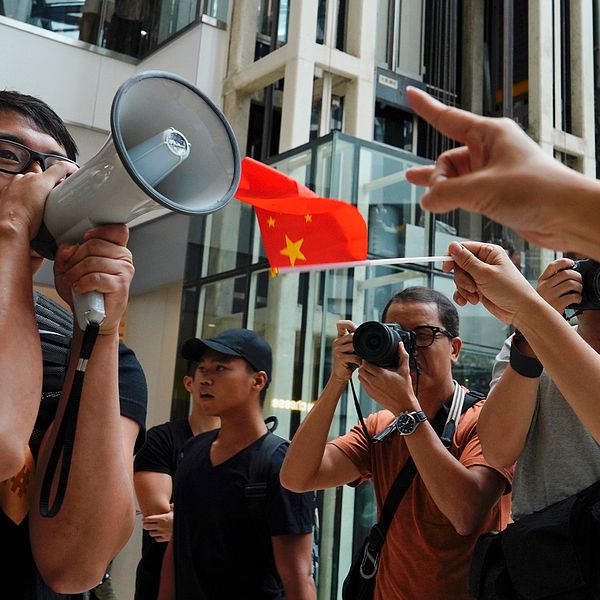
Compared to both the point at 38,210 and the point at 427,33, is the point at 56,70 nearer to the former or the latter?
the point at 427,33

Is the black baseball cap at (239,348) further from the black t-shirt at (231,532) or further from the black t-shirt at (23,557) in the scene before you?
the black t-shirt at (23,557)

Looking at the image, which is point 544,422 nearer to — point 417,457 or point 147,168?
point 417,457

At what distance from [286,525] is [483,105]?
7.03m

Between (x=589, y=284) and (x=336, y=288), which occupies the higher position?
(x=336, y=288)

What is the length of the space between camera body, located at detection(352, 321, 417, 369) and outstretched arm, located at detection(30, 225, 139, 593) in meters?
0.96

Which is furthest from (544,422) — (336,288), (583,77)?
(583,77)

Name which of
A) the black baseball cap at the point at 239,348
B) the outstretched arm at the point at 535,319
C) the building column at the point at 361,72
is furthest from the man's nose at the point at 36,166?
the building column at the point at 361,72

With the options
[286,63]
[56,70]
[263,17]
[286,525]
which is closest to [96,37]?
[56,70]

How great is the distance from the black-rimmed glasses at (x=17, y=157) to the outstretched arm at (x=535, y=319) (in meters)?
0.82

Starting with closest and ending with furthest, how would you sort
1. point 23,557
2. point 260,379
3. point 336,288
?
point 23,557 < point 260,379 < point 336,288

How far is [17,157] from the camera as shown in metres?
1.33

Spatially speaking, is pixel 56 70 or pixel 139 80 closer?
pixel 139 80

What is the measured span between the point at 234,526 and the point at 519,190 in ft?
6.19

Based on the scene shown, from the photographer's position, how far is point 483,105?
8578 mm
